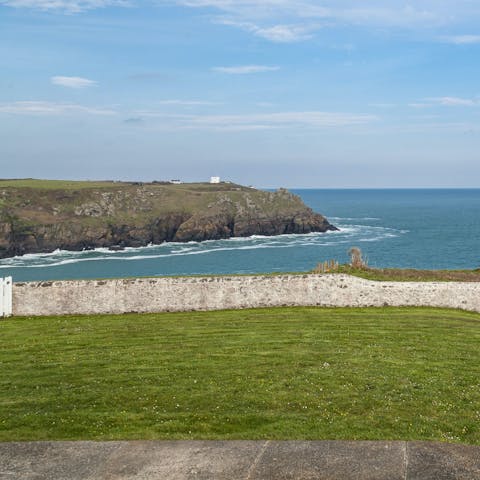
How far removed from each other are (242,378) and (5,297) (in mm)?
16654

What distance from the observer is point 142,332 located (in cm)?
2502

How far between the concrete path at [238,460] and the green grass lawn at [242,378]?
2.15 feet

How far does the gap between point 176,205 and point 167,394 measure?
129548mm

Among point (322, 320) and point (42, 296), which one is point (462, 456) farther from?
point (42, 296)

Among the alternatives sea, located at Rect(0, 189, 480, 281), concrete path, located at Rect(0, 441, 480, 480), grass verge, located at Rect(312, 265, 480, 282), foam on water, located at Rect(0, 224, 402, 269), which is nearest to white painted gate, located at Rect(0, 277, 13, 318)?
grass verge, located at Rect(312, 265, 480, 282)

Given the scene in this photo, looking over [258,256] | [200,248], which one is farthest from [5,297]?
[200,248]

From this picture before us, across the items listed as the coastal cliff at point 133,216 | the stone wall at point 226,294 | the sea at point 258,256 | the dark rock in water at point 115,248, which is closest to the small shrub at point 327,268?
the stone wall at point 226,294

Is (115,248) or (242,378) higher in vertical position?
(242,378)

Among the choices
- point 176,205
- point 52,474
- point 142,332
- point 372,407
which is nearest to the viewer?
point 52,474

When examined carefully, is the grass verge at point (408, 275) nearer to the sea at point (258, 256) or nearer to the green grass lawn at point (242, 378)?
the green grass lawn at point (242, 378)

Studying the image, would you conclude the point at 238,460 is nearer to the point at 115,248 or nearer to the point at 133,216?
the point at 115,248

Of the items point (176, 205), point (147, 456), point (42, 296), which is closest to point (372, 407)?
point (147, 456)

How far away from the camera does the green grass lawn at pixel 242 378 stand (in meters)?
13.2

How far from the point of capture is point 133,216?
134 m
